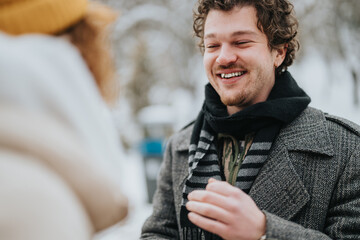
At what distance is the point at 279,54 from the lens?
6.27ft

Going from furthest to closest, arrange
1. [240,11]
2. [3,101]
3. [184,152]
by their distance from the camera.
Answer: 1. [184,152]
2. [240,11]
3. [3,101]

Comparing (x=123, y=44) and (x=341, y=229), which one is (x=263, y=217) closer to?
(x=341, y=229)

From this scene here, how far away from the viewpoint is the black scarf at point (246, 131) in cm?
167

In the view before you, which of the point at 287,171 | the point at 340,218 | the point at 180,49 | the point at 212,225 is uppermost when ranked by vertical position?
the point at 180,49

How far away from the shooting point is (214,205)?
1.33 meters

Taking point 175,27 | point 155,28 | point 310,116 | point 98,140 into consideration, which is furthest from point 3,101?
point 155,28

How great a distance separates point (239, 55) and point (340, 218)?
89 centimetres

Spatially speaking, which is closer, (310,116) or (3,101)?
(3,101)

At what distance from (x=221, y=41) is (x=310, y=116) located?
0.60m

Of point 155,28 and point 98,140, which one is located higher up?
point 155,28

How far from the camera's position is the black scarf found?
167 cm

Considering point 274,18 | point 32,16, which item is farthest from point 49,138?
point 274,18

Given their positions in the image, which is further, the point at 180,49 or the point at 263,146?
the point at 180,49

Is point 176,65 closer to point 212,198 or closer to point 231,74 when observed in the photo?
point 231,74
